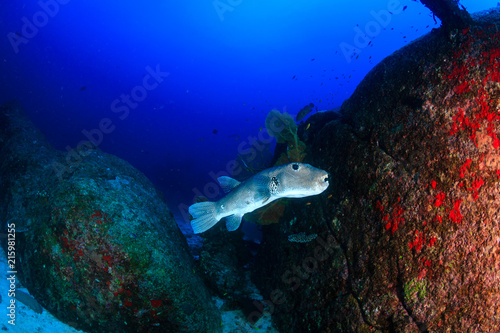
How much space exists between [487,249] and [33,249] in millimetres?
7159

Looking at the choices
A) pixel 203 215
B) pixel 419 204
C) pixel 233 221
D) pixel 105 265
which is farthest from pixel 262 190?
pixel 105 265

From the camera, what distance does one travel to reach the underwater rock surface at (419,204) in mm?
2643

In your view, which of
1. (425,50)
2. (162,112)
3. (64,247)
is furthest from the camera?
(162,112)

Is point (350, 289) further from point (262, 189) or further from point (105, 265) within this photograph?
point (105, 265)

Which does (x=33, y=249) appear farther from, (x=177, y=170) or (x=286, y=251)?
(x=177, y=170)

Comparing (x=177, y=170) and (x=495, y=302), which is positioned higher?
(x=177, y=170)

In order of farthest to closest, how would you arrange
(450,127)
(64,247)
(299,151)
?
(299,151), (64,247), (450,127)

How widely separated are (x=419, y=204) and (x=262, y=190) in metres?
2.13

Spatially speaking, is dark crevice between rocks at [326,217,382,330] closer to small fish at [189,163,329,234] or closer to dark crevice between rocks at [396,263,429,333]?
dark crevice between rocks at [396,263,429,333]

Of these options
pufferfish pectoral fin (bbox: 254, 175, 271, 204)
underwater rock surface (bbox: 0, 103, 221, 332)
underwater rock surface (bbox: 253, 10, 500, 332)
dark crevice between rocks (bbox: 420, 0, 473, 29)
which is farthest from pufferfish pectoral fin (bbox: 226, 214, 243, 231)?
dark crevice between rocks (bbox: 420, 0, 473, 29)

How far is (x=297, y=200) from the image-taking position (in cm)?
500

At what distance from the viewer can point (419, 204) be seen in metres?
2.90

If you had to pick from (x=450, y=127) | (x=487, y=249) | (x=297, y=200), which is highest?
(x=297, y=200)

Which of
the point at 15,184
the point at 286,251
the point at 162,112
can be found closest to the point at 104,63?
the point at 162,112
